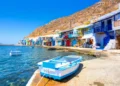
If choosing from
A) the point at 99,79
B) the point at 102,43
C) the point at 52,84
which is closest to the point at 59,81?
the point at 52,84

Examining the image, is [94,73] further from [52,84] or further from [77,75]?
[52,84]

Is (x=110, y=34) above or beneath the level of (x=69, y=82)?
above

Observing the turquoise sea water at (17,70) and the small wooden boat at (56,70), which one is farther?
the turquoise sea water at (17,70)

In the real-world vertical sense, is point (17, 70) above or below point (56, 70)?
below

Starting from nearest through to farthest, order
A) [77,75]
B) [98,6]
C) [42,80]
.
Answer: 1. [42,80]
2. [77,75]
3. [98,6]

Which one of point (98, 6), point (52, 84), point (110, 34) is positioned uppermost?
point (98, 6)

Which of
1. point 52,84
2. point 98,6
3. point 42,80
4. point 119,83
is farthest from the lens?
point 98,6

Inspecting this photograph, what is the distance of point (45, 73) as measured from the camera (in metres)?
11.4

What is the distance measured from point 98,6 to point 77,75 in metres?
108

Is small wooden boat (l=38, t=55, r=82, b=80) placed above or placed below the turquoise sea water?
above

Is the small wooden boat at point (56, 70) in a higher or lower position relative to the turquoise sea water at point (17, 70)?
higher

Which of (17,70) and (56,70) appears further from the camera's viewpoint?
(17,70)

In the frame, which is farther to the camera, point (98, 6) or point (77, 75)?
point (98, 6)

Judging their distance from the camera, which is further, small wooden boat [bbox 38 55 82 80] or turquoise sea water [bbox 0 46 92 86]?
turquoise sea water [bbox 0 46 92 86]
